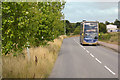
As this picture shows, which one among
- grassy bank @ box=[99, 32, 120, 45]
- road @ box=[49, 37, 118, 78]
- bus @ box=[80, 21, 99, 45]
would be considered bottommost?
road @ box=[49, 37, 118, 78]

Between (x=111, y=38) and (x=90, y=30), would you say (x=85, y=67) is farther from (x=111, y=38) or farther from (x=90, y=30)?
(x=111, y=38)

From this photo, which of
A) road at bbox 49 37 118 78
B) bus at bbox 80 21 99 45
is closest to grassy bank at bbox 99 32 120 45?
bus at bbox 80 21 99 45

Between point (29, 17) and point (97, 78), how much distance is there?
4243 mm

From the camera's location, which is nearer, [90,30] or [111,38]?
[90,30]

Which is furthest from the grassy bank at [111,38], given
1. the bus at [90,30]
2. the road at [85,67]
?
the road at [85,67]

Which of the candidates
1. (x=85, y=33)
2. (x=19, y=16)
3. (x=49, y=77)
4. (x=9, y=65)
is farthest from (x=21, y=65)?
(x=85, y=33)

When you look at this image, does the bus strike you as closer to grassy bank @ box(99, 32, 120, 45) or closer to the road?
grassy bank @ box(99, 32, 120, 45)

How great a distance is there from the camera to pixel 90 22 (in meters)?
28.4

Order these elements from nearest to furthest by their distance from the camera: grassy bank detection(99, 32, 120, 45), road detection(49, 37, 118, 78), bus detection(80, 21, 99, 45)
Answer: road detection(49, 37, 118, 78), bus detection(80, 21, 99, 45), grassy bank detection(99, 32, 120, 45)

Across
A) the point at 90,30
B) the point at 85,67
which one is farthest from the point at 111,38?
the point at 85,67

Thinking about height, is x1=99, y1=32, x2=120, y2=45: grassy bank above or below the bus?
below

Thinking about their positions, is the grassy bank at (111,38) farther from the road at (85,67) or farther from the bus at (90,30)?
the road at (85,67)

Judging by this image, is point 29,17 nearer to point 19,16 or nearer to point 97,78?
point 19,16

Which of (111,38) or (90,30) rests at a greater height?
(90,30)
